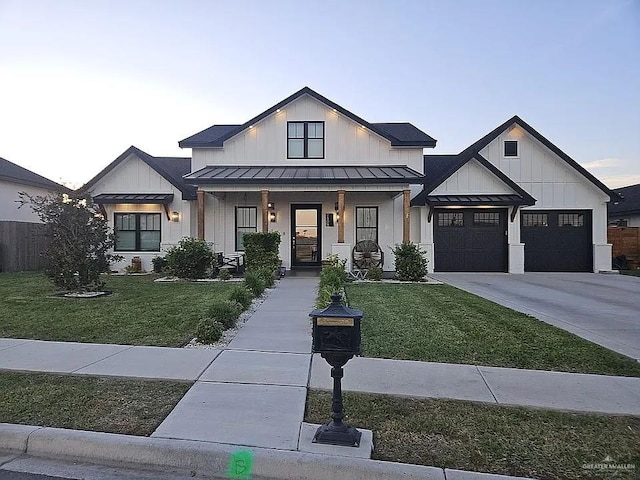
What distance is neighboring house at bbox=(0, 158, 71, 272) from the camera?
57.9 feet

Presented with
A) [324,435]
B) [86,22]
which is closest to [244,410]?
[324,435]

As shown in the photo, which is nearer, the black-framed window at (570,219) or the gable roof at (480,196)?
the gable roof at (480,196)

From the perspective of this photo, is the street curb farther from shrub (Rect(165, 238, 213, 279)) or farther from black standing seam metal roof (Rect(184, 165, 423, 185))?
black standing seam metal roof (Rect(184, 165, 423, 185))

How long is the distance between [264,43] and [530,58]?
9.25m

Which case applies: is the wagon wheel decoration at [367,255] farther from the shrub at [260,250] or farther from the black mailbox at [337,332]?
the black mailbox at [337,332]

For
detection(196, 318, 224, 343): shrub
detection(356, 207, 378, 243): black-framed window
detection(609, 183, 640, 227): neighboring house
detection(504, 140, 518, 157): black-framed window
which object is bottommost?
detection(196, 318, 224, 343): shrub

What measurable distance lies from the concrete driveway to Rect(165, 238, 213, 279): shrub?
327 inches

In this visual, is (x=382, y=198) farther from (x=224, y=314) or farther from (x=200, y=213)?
(x=224, y=314)

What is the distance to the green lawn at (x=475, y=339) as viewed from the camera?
17.9 feet

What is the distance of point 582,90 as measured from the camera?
52.6ft

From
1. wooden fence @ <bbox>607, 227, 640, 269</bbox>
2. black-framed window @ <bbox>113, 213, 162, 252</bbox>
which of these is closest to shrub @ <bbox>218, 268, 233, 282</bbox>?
black-framed window @ <bbox>113, 213, 162, 252</bbox>

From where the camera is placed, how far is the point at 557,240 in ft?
60.1

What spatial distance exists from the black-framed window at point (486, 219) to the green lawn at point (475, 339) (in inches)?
325

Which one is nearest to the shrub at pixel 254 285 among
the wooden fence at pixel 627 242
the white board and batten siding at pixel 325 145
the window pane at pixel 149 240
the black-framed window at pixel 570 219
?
the white board and batten siding at pixel 325 145
